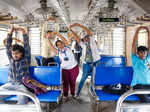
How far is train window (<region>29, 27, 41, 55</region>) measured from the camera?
9750 millimetres

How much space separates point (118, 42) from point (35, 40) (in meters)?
5.52

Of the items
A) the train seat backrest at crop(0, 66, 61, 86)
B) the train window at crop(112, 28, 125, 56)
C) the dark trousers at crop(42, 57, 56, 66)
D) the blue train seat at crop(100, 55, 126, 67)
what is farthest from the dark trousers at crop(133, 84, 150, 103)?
the train window at crop(112, 28, 125, 56)

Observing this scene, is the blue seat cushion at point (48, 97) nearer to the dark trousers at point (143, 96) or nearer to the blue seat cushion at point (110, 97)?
the blue seat cushion at point (110, 97)

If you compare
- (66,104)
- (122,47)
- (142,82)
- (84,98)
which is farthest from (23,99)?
(122,47)

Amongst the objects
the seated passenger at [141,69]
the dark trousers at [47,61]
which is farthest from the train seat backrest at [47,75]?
the dark trousers at [47,61]

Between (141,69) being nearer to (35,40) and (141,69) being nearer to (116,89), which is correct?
(116,89)

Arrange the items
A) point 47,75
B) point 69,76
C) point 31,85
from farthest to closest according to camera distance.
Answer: point 69,76
point 47,75
point 31,85

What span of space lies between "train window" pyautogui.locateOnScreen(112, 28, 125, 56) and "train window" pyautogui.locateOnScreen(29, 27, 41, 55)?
16.7 ft

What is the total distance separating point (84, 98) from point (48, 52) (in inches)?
111

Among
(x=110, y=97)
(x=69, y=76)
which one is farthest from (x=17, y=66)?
(x=110, y=97)

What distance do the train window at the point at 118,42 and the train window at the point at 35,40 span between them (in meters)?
5.10

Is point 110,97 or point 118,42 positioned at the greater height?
point 118,42

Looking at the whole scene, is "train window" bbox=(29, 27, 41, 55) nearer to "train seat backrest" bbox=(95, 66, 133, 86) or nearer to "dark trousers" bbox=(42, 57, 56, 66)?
"dark trousers" bbox=(42, 57, 56, 66)

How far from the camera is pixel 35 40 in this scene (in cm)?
1018
